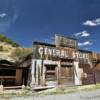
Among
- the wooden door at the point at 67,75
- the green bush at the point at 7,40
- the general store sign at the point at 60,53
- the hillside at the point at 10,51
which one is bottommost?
the wooden door at the point at 67,75

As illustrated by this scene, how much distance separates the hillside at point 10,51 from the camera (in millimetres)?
26891

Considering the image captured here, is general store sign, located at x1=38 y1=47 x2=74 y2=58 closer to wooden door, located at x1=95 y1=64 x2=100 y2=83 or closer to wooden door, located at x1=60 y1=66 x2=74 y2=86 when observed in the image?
wooden door, located at x1=60 y1=66 x2=74 y2=86

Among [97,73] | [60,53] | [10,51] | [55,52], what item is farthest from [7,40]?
[55,52]

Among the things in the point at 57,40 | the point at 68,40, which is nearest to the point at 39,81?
the point at 57,40

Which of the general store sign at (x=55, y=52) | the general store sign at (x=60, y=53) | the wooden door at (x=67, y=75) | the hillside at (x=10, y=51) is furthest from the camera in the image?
the hillside at (x=10, y=51)

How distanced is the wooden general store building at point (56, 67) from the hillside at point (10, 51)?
5709 mm

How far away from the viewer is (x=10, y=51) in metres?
36.0

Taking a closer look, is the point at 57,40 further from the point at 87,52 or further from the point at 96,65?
the point at 96,65

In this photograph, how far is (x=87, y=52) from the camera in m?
24.8

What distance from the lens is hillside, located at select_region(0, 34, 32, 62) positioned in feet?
88.2

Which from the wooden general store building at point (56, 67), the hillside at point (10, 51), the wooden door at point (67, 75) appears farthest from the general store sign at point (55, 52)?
the hillside at point (10, 51)

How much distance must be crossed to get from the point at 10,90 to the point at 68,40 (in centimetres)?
990

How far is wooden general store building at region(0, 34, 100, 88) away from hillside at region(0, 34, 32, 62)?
5709mm

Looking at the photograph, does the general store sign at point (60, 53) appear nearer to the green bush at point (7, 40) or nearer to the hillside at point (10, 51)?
the hillside at point (10, 51)
